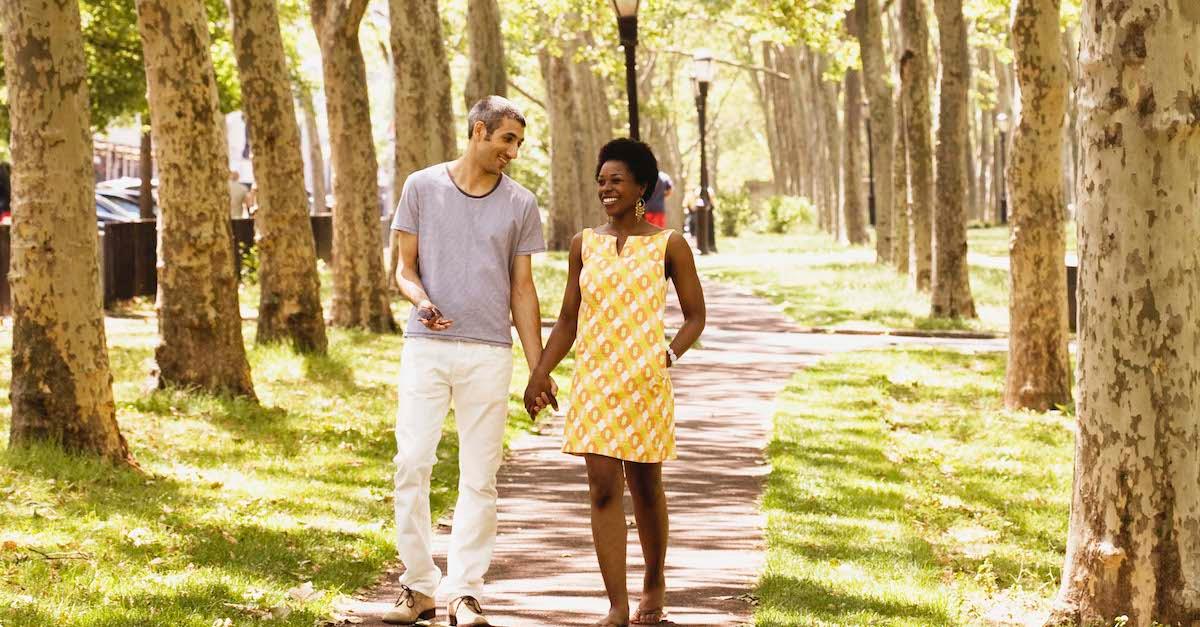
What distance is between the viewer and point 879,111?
30.0 metres

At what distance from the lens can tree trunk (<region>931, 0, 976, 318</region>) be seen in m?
19.1

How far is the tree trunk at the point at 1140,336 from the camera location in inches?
250

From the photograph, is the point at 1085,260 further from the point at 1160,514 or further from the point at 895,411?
the point at 895,411

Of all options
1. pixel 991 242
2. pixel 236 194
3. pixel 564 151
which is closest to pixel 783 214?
pixel 991 242

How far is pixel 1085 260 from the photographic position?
6605 millimetres

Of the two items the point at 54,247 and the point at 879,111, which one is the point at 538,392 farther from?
the point at 879,111

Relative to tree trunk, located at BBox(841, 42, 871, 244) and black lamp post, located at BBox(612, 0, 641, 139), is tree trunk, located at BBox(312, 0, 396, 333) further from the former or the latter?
tree trunk, located at BBox(841, 42, 871, 244)

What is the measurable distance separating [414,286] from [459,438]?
586mm

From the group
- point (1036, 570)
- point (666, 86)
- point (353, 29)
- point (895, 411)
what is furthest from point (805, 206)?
point (1036, 570)

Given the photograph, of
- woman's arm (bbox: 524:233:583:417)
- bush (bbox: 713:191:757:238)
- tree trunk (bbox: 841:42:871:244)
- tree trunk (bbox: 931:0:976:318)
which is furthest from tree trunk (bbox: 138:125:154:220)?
bush (bbox: 713:191:757:238)

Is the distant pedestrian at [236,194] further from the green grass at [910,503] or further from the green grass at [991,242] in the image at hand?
the green grass at [910,503]

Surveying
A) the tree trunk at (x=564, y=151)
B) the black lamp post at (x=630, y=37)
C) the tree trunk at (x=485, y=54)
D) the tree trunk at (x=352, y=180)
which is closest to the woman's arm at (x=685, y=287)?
the black lamp post at (x=630, y=37)

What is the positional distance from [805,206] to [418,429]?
52.5 metres

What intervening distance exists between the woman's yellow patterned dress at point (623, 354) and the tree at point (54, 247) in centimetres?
401
